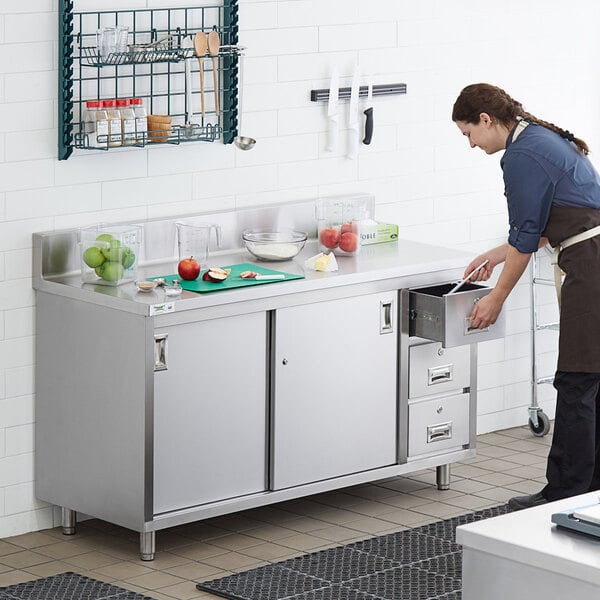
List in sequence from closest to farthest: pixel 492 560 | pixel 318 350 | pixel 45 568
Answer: pixel 492 560 → pixel 45 568 → pixel 318 350

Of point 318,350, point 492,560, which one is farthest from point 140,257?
point 492,560

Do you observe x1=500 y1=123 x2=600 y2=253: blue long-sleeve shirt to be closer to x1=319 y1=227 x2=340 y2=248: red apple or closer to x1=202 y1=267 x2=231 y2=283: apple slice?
x1=319 y1=227 x2=340 y2=248: red apple

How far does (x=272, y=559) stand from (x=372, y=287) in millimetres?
1065

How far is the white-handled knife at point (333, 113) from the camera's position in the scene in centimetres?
561

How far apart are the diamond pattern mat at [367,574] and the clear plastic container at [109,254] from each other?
1090 mm

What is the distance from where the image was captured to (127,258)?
15.7 feet

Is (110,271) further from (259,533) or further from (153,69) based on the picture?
(259,533)

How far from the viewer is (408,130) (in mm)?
5957

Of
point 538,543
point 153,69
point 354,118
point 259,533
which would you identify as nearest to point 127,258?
point 153,69

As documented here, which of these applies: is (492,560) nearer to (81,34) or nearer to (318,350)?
(318,350)

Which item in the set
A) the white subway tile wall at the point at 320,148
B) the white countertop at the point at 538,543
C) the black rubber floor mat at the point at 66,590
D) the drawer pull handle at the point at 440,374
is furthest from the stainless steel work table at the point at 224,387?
the white countertop at the point at 538,543

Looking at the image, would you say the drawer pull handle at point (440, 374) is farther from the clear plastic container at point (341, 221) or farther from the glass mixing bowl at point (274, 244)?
the glass mixing bowl at point (274, 244)

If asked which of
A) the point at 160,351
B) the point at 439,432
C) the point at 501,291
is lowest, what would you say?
the point at 439,432

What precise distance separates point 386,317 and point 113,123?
1247mm
